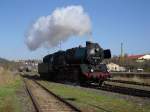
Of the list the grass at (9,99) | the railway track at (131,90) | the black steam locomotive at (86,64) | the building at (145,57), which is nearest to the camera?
the grass at (9,99)

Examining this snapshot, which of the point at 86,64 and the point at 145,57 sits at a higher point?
the point at 145,57

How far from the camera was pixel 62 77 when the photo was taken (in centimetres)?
4228

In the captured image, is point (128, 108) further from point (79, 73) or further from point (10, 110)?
point (79, 73)

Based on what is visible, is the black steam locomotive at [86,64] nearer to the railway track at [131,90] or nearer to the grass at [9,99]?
the railway track at [131,90]

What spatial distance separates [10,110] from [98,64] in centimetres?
2082

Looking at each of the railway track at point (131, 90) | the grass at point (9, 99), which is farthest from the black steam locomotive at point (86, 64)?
the grass at point (9, 99)

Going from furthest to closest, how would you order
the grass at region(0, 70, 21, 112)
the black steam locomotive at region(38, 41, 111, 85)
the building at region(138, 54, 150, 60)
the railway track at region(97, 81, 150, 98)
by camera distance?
the building at region(138, 54, 150, 60) → the black steam locomotive at region(38, 41, 111, 85) → the railway track at region(97, 81, 150, 98) → the grass at region(0, 70, 21, 112)

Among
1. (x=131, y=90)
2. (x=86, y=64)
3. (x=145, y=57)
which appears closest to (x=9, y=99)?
(x=131, y=90)

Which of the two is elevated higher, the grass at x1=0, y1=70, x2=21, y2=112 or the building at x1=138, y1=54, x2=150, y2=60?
the building at x1=138, y1=54, x2=150, y2=60

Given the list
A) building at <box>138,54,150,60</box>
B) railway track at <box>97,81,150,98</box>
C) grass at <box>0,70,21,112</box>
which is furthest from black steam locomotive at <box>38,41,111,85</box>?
building at <box>138,54,150,60</box>

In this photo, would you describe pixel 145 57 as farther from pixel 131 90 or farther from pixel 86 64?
pixel 131 90

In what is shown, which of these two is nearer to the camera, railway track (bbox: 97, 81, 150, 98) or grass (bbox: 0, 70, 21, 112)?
grass (bbox: 0, 70, 21, 112)

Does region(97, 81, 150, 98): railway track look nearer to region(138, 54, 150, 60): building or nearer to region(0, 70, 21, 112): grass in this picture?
region(0, 70, 21, 112): grass

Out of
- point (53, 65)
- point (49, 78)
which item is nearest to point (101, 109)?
point (53, 65)
